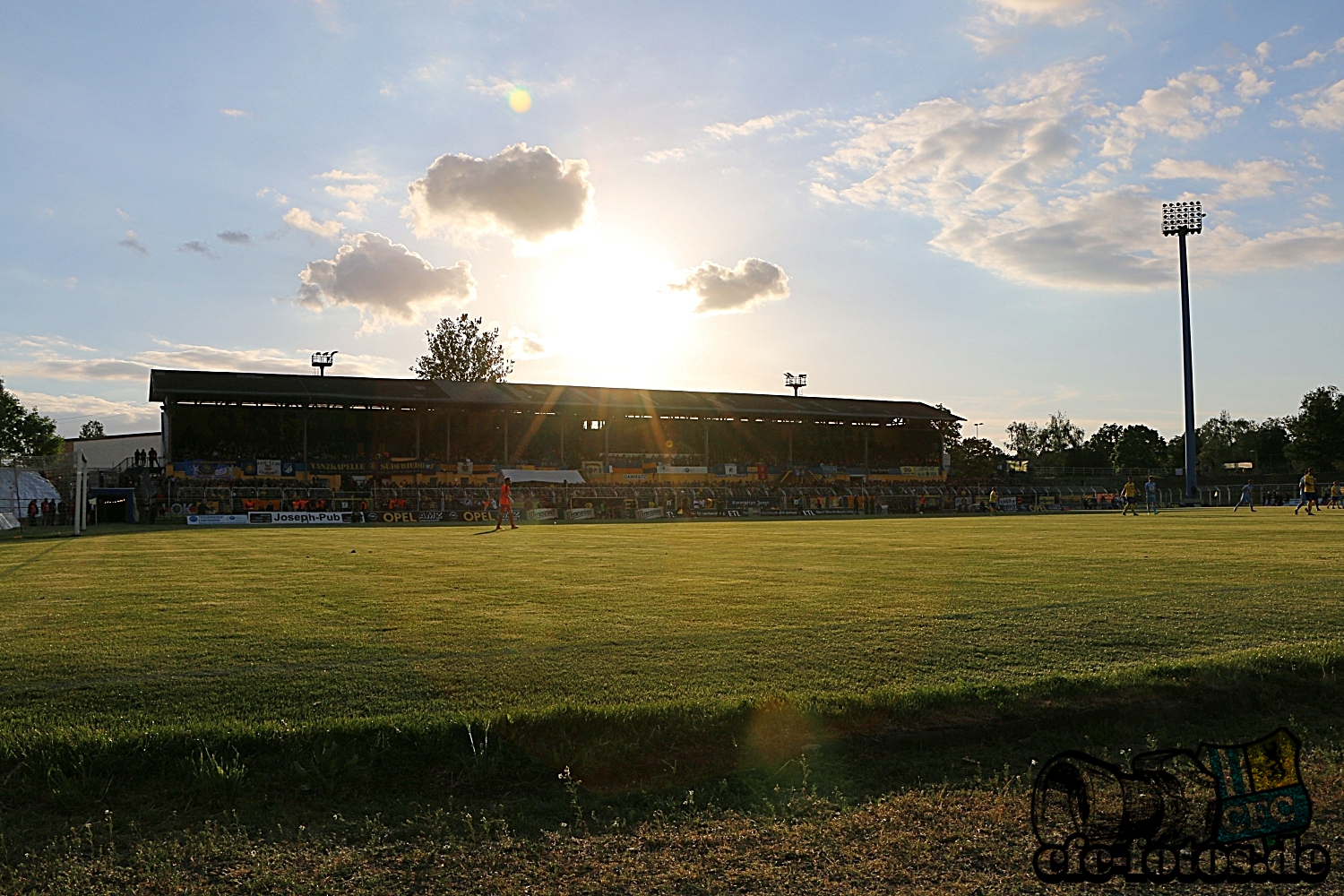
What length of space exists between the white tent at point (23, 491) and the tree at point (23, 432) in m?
59.5

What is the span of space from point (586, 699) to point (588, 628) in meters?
2.42

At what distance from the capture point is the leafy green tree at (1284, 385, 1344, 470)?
10444cm

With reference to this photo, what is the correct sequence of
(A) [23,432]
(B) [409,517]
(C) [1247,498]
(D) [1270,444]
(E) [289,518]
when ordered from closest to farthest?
(E) [289,518] < (B) [409,517] < (C) [1247,498] < (A) [23,432] < (D) [1270,444]

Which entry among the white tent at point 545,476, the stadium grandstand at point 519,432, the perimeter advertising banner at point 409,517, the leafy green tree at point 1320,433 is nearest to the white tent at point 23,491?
the stadium grandstand at point 519,432

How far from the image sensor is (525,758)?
455 cm

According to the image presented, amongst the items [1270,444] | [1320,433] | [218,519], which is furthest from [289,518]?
[1270,444]

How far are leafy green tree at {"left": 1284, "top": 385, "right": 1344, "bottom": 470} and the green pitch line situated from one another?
111104 mm

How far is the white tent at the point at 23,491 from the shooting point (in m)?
34.9

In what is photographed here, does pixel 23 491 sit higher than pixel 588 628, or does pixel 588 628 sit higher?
pixel 23 491

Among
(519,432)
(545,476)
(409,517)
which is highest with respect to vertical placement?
(519,432)

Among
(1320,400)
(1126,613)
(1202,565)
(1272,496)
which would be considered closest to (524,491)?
(1202,565)

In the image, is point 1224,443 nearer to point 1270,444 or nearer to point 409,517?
point 1270,444

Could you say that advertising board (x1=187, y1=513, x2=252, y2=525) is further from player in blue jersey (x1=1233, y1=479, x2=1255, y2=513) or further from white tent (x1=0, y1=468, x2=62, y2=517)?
player in blue jersey (x1=1233, y1=479, x2=1255, y2=513)

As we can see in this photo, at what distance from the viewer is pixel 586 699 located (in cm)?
523
